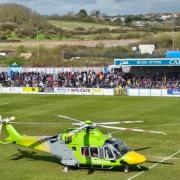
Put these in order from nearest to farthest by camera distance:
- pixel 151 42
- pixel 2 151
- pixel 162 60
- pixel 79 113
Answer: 1. pixel 2 151
2. pixel 79 113
3. pixel 162 60
4. pixel 151 42

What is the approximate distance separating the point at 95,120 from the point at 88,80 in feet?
86.2

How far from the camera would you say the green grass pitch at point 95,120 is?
1055 inches

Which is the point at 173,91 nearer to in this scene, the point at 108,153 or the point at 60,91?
the point at 60,91

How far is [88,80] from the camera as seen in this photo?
71688 millimetres

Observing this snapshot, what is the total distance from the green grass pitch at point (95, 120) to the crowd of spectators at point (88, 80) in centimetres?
492

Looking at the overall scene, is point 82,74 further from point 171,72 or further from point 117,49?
point 117,49

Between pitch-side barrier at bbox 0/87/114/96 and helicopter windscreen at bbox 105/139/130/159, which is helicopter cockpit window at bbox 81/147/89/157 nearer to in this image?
helicopter windscreen at bbox 105/139/130/159

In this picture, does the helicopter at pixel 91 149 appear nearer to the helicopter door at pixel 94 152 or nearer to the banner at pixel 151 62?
the helicopter door at pixel 94 152

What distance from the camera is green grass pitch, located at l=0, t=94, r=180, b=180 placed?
26.8m

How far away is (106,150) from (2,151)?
965cm

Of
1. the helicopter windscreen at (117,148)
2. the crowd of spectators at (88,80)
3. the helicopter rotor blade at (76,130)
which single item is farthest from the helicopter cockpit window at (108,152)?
the crowd of spectators at (88,80)

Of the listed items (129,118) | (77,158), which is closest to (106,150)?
(77,158)

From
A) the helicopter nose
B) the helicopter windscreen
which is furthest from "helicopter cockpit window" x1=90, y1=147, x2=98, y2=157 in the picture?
A: the helicopter nose

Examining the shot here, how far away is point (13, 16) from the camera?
186125 mm
